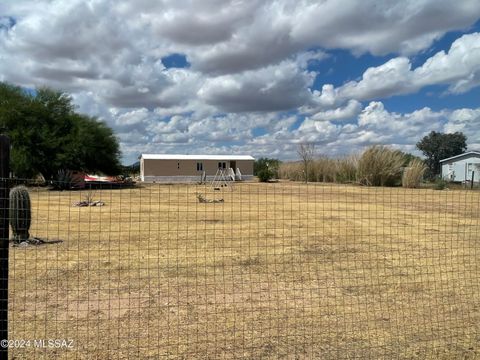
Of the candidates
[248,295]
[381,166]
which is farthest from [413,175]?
[248,295]

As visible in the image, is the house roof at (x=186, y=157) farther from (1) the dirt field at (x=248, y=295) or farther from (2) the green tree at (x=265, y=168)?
(1) the dirt field at (x=248, y=295)

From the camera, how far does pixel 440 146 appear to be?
243 feet

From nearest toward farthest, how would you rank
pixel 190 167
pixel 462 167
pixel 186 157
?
pixel 462 167
pixel 190 167
pixel 186 157

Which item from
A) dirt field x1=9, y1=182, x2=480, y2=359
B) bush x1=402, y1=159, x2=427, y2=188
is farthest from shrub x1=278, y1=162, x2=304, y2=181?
dirt field x1=9, y1=182, x2=480, y2=359

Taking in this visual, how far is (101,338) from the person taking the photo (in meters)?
4.21

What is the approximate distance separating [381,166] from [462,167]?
14662 millimetres

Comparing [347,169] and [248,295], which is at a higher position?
[347,169]

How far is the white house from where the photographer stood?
140ft

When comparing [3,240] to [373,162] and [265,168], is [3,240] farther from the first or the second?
[265,168]

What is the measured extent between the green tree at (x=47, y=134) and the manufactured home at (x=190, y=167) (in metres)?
14.7

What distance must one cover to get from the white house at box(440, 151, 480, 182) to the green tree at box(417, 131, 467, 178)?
2464 cm

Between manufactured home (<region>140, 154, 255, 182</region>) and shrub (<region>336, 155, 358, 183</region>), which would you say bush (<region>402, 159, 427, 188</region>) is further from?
manufactured home (<region>140, 154, 255, 182</region>)

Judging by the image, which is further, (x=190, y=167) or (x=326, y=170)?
(x=190, y=167)

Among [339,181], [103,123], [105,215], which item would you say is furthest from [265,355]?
[339,181]
